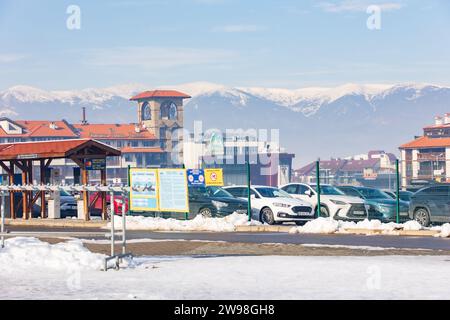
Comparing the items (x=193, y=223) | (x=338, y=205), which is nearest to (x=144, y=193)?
(x=193, y=223)

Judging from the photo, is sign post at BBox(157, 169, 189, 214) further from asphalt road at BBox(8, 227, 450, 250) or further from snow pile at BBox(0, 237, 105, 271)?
snow pile at BBox(0, 237, 105, 271)

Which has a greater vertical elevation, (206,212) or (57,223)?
(206,212)

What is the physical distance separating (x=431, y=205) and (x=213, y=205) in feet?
26.0

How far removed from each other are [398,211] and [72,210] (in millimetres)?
15292

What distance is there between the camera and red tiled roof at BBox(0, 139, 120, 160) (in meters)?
36.8

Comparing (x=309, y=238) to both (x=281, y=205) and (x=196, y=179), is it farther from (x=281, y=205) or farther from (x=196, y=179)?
(x=196, y=179)

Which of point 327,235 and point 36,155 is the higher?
point 36,155

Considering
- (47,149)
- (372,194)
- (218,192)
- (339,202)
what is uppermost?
(47,149)

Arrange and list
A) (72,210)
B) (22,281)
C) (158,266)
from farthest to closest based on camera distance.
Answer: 1. (72,210)
2. (158,266)
3. (22,281)

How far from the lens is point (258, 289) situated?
14102 mm

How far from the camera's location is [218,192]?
37.1m

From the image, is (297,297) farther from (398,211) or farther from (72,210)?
(72,210)
